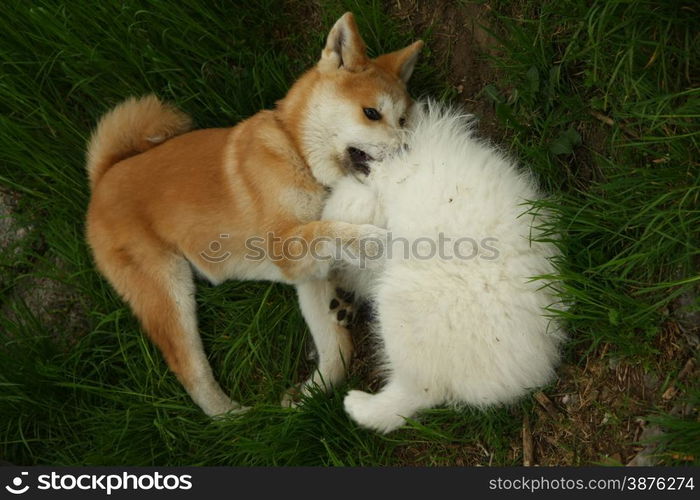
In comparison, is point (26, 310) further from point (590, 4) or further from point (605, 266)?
point (590, 4)

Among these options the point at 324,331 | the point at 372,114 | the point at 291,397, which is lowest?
the point at 291,397

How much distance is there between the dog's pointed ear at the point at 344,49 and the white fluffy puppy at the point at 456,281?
547 millimetres

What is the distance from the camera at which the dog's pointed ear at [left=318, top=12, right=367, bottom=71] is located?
120 inches

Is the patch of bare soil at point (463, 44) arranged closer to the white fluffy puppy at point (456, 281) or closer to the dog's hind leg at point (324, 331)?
the white fluffy puppy at point (456, 281)

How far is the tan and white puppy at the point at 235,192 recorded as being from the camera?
3059 millimetres

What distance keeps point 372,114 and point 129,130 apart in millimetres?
1461

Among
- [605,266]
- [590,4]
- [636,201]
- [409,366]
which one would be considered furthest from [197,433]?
[590,4]

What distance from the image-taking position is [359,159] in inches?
121

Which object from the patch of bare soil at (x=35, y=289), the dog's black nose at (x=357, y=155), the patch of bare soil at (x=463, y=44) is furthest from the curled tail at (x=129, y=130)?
the patch of bare soil at (x=463, y=44)

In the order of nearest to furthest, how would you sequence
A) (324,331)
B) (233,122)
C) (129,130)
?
(324,331) < (129,130) < (233,122)

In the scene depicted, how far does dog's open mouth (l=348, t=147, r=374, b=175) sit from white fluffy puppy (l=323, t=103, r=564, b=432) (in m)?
0.12

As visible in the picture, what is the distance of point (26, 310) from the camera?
348 cm

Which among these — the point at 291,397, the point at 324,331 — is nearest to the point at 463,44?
the point at 324,331

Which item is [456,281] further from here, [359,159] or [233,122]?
[233,122]
